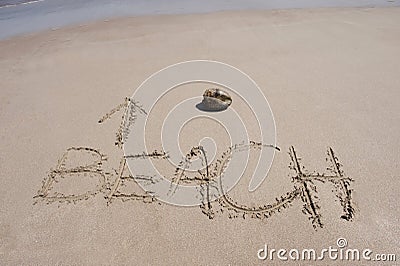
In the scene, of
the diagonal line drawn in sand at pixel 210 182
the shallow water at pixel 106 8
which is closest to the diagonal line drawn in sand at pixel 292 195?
the diagonal line drawn in sand at pixel 210 182

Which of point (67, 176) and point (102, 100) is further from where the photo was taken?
point (102, 100)

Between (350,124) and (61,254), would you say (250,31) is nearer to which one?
(350,124)

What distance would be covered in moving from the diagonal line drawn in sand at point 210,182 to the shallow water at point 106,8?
5.87 metres

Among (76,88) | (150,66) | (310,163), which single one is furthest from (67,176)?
(150,66)

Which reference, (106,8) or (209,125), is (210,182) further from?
(106,8)

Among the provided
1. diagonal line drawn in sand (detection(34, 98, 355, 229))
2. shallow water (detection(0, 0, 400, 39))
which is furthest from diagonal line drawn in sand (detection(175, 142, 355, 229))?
shallow water (detection(0, 0, 400, 39))

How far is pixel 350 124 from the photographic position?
4129mm

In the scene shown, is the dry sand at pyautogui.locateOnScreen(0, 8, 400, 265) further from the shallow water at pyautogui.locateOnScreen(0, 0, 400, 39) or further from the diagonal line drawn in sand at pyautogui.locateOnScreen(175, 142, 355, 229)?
the shallow water at pyautogui.locateOnScreen(0, 0, 400, 39)

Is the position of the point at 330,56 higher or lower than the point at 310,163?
higher

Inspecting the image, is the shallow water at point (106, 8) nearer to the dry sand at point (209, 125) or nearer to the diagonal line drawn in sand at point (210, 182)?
the dry sand at point (209, 125)

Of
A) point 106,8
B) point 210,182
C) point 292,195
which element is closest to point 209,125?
point 210,182

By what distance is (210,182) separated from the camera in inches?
133

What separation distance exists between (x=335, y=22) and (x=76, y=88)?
18.6 feet

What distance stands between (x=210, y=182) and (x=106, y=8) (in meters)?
7.90
